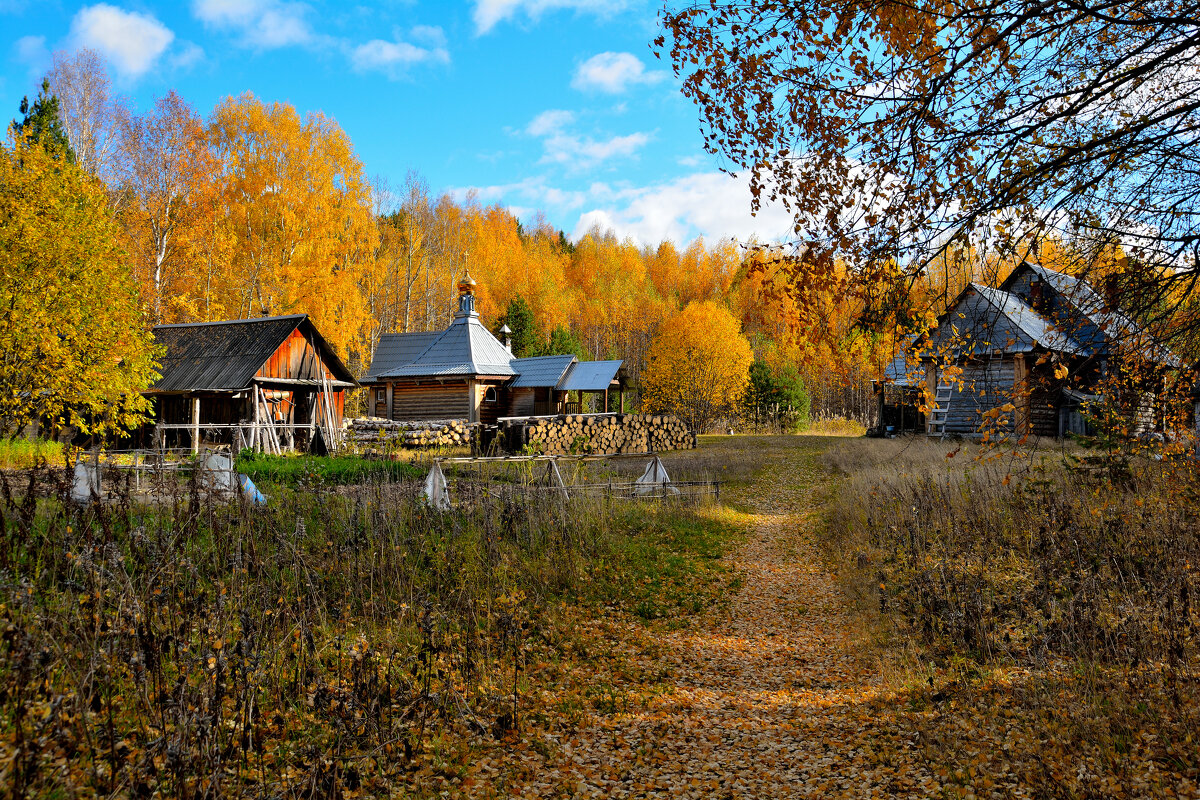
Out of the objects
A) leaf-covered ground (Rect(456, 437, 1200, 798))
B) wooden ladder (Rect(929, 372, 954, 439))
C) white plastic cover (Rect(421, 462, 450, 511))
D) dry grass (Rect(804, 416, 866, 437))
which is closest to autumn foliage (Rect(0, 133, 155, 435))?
white plastic cover (Rect(421, 462, 450, 511))

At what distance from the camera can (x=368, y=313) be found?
31.9 metres

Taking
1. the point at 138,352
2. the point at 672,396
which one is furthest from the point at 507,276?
the point at 138,352

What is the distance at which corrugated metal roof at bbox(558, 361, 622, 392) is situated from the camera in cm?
2928

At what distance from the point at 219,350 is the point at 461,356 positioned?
9.08 metres

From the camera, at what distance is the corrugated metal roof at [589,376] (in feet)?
96.1

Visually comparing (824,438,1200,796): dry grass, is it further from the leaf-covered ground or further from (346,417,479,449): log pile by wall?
(346,417,479,449): log pile by wall

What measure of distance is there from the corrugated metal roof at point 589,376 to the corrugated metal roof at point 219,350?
10.3 metres

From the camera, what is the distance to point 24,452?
14508 millimetres

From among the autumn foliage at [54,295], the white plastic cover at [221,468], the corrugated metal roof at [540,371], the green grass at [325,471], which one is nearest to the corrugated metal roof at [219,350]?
the autumn foliage at [54,295]

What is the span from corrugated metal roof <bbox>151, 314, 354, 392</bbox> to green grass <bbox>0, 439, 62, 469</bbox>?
5965 mm

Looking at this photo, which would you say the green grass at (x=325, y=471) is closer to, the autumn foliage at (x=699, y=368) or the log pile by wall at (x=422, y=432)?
the log pile by wall at (x=422, y=432)

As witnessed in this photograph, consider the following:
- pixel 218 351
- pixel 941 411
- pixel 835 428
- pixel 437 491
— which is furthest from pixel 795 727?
pixel 835 428

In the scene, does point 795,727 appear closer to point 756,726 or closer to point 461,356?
point 756,726

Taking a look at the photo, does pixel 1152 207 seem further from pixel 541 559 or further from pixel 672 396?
pixel 672 396
